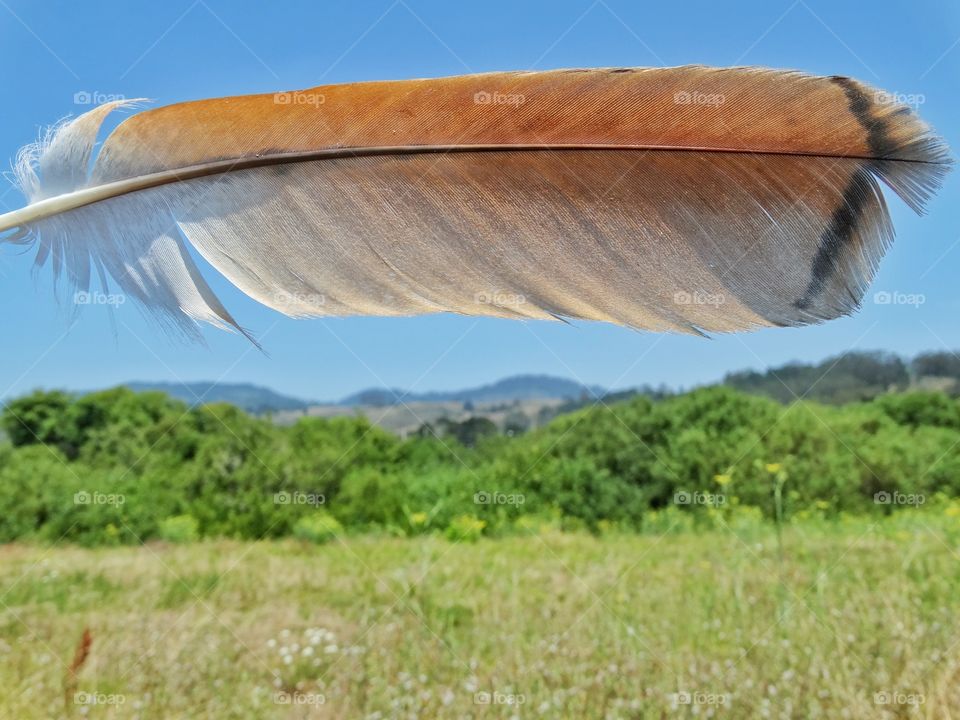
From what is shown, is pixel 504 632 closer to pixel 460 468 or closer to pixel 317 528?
→ pixel 317 528

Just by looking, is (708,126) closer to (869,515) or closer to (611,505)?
(611,505)

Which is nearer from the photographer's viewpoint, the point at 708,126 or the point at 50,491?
the point at 708,126

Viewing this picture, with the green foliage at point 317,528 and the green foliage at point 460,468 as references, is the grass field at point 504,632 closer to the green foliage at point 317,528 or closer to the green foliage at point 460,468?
the green foliage at point 317,528

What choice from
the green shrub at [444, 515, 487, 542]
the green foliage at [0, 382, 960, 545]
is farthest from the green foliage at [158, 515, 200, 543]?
the green shrub at [444, 515, 487, 542]

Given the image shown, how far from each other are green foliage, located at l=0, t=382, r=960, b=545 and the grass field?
22.9 inches

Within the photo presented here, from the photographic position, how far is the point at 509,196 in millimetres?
1125

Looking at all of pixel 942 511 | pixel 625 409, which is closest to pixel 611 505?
pixel 625 409

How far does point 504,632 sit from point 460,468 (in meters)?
1.87

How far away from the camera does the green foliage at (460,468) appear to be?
11.8 feet

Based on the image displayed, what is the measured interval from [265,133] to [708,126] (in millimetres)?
763

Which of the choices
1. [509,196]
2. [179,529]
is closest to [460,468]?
[179,529]

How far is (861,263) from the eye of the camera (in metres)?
1.04

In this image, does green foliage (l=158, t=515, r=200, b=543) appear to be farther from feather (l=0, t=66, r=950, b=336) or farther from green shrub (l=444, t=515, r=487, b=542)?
feather (l=0, t=66, r=950, b=336)

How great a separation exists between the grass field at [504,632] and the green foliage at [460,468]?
1.91 ft
